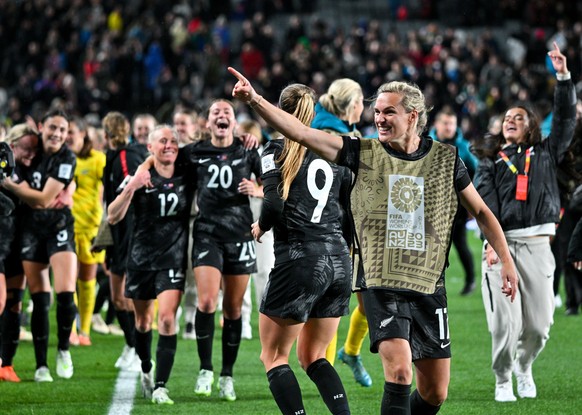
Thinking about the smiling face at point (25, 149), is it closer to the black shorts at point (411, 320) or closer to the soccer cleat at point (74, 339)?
the soccer cleat at point (74, 339)

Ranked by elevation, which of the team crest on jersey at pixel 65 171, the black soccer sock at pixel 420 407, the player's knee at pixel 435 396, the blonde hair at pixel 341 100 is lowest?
the black soccer sock at pixel 420 407

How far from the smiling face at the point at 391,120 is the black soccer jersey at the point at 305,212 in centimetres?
104

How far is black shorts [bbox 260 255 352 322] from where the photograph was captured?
6.61 metres

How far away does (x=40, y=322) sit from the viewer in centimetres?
947

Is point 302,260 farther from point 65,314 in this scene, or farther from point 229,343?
point 65,314

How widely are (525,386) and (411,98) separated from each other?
3.70m

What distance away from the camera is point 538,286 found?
853 cm

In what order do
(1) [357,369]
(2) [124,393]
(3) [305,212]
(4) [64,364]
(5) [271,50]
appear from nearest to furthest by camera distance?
(3) [305,212], (2) [124,393], (1) [357,369], (4) [64,364], (5) [271,50]

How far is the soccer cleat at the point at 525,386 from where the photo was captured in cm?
879

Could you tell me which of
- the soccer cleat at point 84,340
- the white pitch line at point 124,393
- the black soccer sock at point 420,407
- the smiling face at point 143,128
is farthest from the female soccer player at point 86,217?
the black soccer sock at point 420,407

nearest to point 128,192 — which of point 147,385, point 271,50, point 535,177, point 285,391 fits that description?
point 147,385

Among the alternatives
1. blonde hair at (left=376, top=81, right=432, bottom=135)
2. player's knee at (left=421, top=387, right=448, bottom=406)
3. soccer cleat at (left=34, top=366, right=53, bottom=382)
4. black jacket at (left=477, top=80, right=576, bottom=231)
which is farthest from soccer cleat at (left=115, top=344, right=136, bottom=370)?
blonde hair at (left=376, top=81, right=432, bottom=135)

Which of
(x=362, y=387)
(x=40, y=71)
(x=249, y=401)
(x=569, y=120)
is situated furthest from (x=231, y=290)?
(x=40, y=71)

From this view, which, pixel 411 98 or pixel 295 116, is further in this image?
pixel 295 116
